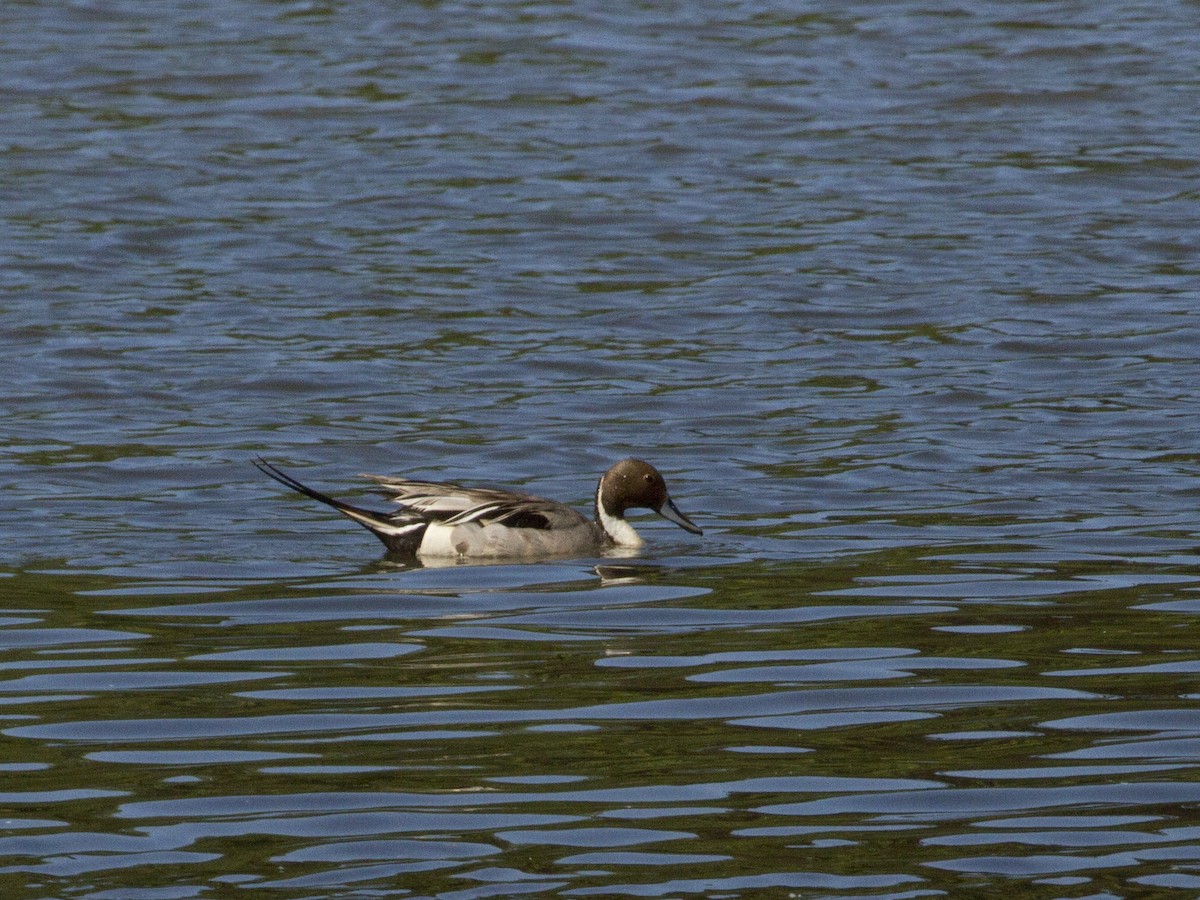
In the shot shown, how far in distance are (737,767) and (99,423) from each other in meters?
7.23

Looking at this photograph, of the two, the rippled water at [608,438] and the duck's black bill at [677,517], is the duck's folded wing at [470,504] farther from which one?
the duck's black bill at [677,517]

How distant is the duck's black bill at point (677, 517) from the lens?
10.7 metres

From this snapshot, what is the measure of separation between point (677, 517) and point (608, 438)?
2176 mm

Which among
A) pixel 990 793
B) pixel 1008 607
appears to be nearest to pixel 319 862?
pixel 990 793

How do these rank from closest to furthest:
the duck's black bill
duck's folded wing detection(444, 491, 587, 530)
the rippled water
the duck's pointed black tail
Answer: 1. the rippled water
2. duck's folded wing detection(444, 491, 587, 530)
3. the duck's pointed black tail
4. the duck's black bill

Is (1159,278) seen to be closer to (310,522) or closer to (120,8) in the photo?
(310,522)

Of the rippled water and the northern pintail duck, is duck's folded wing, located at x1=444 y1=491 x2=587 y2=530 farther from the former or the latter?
the rippled water

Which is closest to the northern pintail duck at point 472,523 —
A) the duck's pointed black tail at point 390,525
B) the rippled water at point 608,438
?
the duck's pointed black tail at point 390,525

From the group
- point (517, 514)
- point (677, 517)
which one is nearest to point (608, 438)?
point (677, 517)

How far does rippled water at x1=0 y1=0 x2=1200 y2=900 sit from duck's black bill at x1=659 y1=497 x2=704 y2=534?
Answer: 122 mm

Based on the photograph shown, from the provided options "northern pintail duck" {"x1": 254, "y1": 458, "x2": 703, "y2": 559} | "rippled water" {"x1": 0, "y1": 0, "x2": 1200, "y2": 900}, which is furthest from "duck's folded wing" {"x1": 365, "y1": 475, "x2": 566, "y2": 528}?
"rippled water" {"x1": 0, "y1": 0, "x2": 1200, "y2": 900}

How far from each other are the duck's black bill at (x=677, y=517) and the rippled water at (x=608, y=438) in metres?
0.12

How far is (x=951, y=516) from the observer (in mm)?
10711

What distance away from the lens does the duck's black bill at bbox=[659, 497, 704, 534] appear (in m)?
10.7
